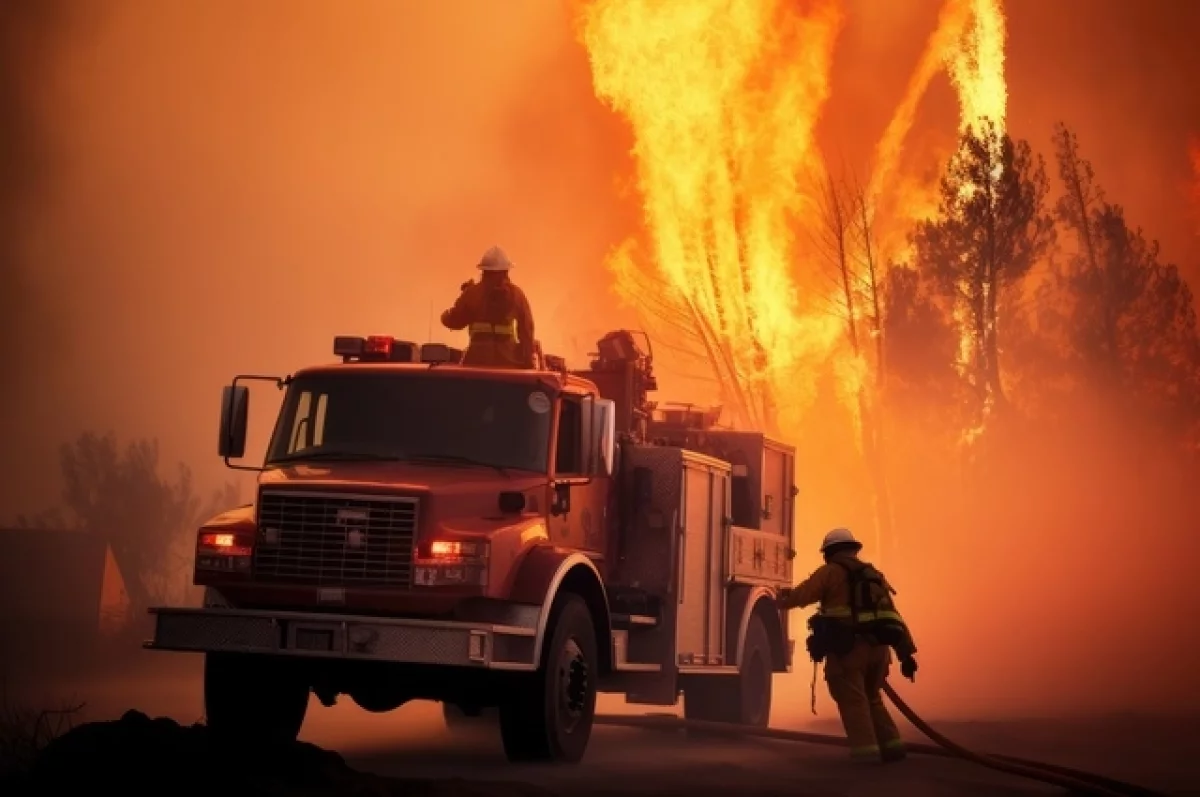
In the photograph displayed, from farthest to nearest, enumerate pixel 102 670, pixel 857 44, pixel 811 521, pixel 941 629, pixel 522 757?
pixel 811 521 < pixel 857 44 < pixel 941 629 < pixel 102 670 < pixel 522 757

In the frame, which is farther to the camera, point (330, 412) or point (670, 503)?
point (670, 503)

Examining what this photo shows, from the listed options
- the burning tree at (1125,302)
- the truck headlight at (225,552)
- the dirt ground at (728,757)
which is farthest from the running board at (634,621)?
the burning tree at (1125,302)

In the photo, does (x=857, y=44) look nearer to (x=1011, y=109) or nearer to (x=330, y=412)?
(x=1011, y=109)

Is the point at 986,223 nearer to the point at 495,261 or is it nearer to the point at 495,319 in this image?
the point at 495,261

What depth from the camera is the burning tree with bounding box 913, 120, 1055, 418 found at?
2162 inches

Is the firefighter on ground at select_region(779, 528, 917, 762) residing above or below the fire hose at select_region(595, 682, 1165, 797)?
above

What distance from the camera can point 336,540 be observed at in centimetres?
1448

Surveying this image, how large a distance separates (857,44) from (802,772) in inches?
1914

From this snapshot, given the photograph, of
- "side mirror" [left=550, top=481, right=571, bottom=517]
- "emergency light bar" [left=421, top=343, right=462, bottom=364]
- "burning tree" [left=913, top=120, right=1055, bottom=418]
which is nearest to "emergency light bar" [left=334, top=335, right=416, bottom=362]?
"emergency light bar" [left=421, top=343, right=462, bottom=364]

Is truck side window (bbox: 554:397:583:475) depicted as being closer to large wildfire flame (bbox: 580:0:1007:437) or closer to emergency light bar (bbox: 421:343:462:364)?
emergency light bar (bbox: 421:343:462:364)

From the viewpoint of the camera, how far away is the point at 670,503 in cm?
1734

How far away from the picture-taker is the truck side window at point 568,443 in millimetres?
15555

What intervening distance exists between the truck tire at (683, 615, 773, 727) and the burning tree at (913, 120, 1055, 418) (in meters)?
36.2

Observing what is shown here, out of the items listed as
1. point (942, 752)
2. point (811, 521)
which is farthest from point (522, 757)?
point (811, 521)
